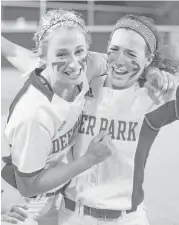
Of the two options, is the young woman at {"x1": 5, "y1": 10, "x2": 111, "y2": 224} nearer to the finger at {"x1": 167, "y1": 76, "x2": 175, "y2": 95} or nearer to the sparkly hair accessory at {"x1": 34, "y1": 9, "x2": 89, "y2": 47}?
the sparkly hair accessory at {"x1": 34, "y1": 9, "x2": 89, "y2": 47}

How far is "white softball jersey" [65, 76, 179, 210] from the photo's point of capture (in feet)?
4.10

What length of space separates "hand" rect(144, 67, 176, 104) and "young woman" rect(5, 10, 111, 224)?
203 millimetres

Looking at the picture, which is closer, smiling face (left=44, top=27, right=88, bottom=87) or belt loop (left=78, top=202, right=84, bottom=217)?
smiling face (left=44, top=27, right=88, bottom=87)

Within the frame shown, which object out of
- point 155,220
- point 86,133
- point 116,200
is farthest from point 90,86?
point 155,220

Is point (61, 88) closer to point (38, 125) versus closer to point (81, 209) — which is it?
point (38, 125)

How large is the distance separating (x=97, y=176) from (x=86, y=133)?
0.48ft

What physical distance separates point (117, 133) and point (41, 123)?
0.83 ft

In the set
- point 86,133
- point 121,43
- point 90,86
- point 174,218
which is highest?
point 121,43

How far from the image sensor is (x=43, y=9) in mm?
1230

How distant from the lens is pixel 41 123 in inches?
46.1

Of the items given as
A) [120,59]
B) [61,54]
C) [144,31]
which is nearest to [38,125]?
[61,54]

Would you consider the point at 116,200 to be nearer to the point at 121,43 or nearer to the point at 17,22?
the point at 121,43

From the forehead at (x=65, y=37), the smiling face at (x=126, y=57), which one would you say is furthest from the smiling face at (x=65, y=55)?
the smiling face at (x=126, y=57)

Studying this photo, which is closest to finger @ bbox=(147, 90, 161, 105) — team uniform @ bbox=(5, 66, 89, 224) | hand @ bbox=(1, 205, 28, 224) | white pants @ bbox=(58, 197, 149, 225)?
team uniform @ bbox=(5, 66, 89, 224)
